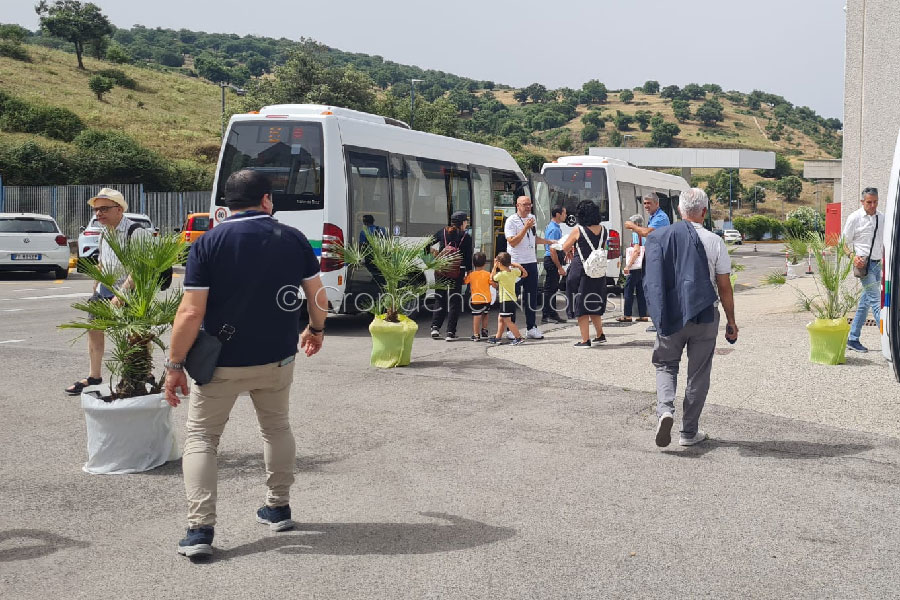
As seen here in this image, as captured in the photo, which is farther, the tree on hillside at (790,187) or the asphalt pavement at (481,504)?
the tree on hillside at (790,187)

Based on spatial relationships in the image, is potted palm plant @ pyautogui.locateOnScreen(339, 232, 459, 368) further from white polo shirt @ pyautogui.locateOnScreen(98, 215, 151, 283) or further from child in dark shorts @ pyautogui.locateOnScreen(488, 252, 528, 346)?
white polo shirt @ pyautogui.locateOnScreen(98, 215, 151, 283)

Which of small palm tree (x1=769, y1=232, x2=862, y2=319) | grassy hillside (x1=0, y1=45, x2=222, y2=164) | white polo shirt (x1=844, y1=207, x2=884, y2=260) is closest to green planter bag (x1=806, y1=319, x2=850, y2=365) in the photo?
small palm tree (x1=769, y1=232, x2=862, y2=319)

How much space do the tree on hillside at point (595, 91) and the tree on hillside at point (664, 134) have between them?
3696 centimetres

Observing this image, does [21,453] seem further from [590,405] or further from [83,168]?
[83,168]

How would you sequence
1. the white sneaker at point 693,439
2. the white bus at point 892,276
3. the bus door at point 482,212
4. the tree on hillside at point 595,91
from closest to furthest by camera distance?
the white sneaker at point 693,439 < the white bus at point 892,276 < the bus door at point 482,212 < the tree on hillside at point 595,91

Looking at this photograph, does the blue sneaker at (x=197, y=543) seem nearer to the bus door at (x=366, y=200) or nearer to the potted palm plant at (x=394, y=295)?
the potted palm plant at (x=394, y=295)

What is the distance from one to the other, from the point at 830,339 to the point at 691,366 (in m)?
4.28

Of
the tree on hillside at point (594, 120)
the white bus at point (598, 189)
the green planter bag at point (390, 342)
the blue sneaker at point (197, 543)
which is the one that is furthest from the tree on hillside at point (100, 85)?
the tree on hillside at point (594, 120)

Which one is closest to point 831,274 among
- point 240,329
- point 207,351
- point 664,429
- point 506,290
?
point 506,290

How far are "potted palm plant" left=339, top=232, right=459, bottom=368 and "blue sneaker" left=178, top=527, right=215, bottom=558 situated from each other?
20.3 ft

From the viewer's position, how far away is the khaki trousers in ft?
15.7

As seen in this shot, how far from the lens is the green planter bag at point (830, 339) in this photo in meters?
10.8

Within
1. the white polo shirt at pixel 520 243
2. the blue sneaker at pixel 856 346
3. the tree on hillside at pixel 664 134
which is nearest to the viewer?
the blue sneaker at pixel 856 346

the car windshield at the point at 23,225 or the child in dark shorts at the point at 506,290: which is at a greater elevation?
the car windshield at the point at 23,225
